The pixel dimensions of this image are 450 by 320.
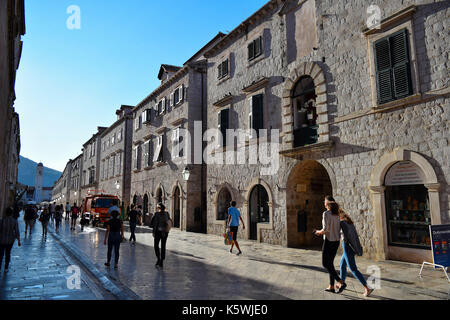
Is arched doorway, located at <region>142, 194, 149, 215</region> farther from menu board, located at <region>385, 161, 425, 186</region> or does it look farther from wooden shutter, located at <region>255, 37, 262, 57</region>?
menu board, located at <region>385, 161, 425, 186</region>

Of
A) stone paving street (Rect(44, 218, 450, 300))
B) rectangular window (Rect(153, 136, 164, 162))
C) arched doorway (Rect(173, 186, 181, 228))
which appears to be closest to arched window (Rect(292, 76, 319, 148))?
stone paving street (Rect(44, 218, 450, 300))

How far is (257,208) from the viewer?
1458 cm

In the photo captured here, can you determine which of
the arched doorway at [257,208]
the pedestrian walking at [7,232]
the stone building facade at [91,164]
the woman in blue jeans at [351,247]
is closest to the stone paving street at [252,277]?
the woman in blue jeans at [351,247]

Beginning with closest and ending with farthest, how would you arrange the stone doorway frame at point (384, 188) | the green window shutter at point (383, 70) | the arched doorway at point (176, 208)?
the stone doorway frame at point (384, 188)
the green window shutter at point (383, 70)
the arched doorway at point (176, 208)

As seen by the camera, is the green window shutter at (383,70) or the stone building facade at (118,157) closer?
the green window shutter at (383,70)

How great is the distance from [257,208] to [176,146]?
31.7 feet

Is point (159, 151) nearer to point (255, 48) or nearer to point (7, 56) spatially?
point (255, 48)

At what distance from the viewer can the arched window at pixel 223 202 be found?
1738 centimetres

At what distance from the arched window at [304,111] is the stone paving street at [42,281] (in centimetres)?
892

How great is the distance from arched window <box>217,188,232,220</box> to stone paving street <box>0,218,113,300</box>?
8707mm

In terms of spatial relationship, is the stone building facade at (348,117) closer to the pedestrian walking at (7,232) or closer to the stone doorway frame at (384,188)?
the stone doorway frame at (384,188)

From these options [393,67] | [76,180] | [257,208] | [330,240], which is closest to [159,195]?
[257,208]

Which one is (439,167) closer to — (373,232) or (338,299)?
(373,232)
